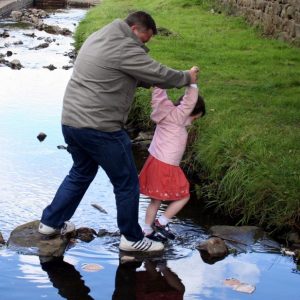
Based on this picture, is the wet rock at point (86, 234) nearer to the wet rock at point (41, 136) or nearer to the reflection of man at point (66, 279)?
the reflection of man at point (66, 279)

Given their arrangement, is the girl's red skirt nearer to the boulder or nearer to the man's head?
the boulder

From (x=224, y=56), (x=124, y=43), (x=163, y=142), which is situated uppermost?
(x=124, y=43)

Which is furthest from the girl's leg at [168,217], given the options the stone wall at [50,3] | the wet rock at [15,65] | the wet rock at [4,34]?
the stone wall at [50,3]

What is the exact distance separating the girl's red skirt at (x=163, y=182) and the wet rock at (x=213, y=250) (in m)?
0.43

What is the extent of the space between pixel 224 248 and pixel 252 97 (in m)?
4.21

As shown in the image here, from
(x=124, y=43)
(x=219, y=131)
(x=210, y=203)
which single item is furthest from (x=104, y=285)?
(x=219, y=131)

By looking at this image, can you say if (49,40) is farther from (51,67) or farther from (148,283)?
(148,283)

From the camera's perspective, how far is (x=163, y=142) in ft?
19.0

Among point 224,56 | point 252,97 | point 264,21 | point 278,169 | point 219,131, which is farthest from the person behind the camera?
point 264,21

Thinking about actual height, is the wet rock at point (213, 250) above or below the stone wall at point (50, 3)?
above

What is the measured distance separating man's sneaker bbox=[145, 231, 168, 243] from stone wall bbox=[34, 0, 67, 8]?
2669cm

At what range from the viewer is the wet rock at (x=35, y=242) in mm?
5445

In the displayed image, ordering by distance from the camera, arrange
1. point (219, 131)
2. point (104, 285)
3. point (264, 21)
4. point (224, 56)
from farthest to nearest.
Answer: point (264, 21)
point (224, 56)
point (219, 131)
point (104, 285)

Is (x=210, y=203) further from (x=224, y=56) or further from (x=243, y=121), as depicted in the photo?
(x=224, y=56)
